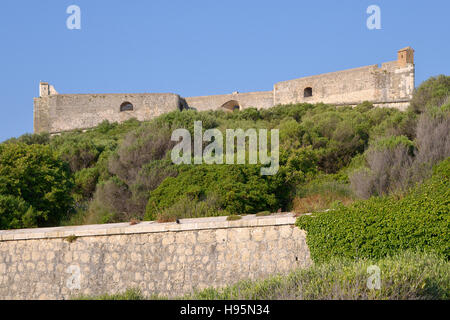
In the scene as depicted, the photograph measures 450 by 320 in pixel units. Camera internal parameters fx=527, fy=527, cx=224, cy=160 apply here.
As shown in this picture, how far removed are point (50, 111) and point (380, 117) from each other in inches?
874

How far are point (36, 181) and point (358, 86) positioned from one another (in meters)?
20.4

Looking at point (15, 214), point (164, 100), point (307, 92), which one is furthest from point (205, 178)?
point (164, 100)

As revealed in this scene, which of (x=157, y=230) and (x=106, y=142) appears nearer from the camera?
(x=157, y=230)

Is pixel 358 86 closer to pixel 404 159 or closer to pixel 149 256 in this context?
pixel 404 159

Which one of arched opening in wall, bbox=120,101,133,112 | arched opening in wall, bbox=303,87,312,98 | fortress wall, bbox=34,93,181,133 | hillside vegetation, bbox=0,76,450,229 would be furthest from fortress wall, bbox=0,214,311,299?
arched opening in wall, bbox=120,101,133,112

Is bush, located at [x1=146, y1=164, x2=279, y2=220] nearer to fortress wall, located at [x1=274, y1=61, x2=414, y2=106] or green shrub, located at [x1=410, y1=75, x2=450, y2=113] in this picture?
green shrub, located at [x1=410, y1=75, x2=450, y2=113]

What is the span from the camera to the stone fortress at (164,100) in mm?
31062

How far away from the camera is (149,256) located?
960cm

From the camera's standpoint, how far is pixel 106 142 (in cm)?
2564

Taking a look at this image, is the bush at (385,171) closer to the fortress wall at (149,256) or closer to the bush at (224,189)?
the bush at (224,189)

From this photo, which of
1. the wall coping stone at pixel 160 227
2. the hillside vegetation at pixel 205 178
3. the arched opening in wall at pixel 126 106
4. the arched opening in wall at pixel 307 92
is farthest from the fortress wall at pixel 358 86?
the wall coping stone at pixel 160 227

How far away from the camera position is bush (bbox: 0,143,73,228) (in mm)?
15000
